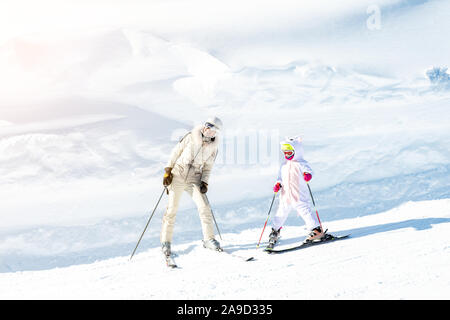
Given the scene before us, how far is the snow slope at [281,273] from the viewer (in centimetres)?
378

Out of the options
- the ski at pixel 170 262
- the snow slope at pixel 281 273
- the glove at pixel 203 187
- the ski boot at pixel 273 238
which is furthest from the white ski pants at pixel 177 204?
the ski boot at pixel 273 238

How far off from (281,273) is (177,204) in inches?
63.8

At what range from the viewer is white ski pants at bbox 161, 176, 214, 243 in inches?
206

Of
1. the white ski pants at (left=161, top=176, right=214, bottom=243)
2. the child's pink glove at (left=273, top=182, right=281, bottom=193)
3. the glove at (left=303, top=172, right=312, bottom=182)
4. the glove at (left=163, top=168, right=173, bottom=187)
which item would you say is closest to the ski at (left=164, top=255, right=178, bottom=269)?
the white ski pants at (left=161, top=176, right=214, bottom=243)

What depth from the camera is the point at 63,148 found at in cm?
1622

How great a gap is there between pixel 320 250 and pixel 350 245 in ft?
1.31

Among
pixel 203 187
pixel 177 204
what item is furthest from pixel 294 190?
pixel 177 204

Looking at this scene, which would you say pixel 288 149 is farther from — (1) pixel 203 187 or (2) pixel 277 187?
(1) pixel 203 187

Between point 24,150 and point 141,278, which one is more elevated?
point 24,150

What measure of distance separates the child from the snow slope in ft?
0.97

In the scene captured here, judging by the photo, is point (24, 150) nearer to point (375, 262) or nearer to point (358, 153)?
point (358, 153)

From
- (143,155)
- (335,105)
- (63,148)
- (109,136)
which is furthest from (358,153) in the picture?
(63,148)

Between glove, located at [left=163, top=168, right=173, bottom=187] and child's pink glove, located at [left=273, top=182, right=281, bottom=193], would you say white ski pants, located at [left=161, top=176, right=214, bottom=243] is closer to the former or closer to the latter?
glove, located at [left=163, top=168, right=173, bottom=187]

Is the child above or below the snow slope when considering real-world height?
above
